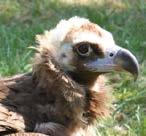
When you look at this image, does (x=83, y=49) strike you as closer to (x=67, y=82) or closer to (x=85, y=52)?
(x=85, y=52)

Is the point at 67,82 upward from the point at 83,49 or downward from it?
downward

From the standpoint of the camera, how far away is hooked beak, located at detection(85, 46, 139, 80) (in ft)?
15.2

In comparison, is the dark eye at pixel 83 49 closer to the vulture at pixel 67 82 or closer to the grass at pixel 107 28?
the vulture at pixel 67 82

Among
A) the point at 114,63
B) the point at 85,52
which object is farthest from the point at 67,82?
the point at 114,63

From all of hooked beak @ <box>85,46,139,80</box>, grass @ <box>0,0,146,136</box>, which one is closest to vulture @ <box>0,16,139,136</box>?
hooked beak @ <box>85,46,139,80</box>

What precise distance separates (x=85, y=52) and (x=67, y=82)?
0.78ft

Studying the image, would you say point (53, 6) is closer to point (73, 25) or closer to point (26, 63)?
point (26, 63)

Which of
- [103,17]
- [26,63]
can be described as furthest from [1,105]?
[103,17]

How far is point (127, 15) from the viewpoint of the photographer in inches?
339

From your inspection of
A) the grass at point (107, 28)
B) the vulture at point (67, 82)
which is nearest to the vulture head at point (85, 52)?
the vulture at point (67, 82)

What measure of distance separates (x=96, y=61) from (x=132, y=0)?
4.44 meters

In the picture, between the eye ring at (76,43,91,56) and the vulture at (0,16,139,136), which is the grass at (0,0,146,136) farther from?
the eye ring at (76,43,91,56)

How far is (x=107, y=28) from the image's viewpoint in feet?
26.6

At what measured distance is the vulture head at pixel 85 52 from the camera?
466 centimetres
